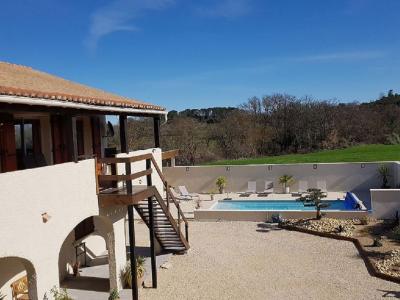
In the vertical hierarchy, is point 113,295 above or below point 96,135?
below

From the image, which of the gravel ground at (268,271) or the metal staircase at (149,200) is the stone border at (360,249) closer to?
the gravel ground at (268,271)

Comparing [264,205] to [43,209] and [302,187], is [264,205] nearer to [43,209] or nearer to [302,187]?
[302,187]

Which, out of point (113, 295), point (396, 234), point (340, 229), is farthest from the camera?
point (340, 229)

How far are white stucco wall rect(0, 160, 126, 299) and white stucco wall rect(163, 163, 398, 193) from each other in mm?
19740

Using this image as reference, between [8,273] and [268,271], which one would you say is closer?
[8,273]

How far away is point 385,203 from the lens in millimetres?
21219

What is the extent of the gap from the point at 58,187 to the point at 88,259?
7757 millimetres

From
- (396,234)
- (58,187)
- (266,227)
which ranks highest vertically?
(58,187)

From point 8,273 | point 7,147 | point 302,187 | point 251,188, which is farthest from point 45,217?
point 302,187

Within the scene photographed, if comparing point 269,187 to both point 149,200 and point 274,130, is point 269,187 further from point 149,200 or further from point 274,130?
point 274,130

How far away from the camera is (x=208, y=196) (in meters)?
29.3

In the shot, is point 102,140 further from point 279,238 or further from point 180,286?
point 279,238

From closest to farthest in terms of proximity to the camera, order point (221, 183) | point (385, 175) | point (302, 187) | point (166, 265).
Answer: point (166, 265)
point (385, 175)
point (302, 187)
point (221, 183)

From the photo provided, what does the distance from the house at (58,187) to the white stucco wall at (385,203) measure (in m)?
10.1
